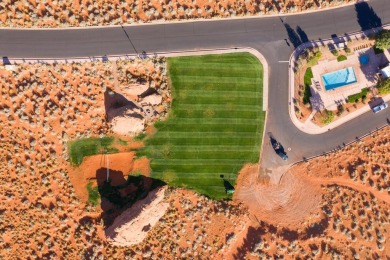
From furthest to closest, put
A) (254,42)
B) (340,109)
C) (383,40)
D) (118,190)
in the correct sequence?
(340,109), (254,42), (383,40), (118,190)

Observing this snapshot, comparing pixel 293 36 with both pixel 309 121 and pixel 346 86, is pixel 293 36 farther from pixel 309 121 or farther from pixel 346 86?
pixel 309 121

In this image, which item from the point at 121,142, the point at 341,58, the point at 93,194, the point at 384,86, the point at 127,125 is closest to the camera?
the point at 127,125

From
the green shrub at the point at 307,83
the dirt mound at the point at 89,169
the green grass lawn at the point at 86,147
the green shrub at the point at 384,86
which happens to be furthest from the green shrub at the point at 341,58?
A: the green grass lawn at the point at 86,147

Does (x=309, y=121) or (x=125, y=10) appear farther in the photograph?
(x=309, y=121)

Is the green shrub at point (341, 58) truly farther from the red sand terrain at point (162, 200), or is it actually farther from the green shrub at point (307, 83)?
the red sand terrain at point (162, 200)

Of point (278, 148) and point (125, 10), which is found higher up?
point (125, 10)

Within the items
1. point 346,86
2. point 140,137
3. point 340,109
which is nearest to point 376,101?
point 346,86
